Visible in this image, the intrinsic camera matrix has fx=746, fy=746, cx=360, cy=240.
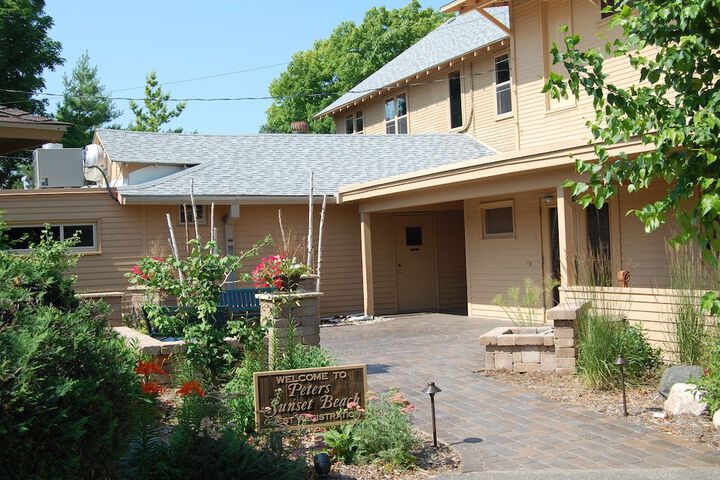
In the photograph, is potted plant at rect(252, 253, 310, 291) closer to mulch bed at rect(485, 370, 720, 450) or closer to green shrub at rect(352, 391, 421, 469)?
mulch bed at rect(485, 370, 720, 450)

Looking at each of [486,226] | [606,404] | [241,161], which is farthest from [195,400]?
[241,161]

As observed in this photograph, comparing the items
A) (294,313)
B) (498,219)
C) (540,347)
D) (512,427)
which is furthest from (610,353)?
(498,219)

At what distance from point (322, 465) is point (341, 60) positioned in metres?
39.3

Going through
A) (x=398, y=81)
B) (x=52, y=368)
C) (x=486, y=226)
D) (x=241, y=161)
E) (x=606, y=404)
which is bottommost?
(x=606, y=404)

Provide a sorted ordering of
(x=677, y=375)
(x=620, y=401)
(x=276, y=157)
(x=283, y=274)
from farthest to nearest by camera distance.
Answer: (x=276, y=157), (x=283, y=274), (x=620, y=401), (x=677, y=375)

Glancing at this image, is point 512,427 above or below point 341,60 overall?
below

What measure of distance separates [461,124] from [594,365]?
45.2 ft

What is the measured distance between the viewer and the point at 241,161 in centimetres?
1869

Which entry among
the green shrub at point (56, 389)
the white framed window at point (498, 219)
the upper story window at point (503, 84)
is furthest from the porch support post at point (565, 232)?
the green shrub at point (56, 389)

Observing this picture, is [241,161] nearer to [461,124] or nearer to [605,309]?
[461,124]

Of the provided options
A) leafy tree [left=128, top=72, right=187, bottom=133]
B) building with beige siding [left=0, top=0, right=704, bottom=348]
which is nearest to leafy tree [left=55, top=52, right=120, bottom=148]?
leafy tree [left=128, top=72, right=187, bottom=133]

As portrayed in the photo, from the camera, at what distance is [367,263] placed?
16922 mm

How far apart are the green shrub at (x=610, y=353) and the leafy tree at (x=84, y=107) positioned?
37.9m

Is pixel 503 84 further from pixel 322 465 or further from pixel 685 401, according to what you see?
pixel 322 465
